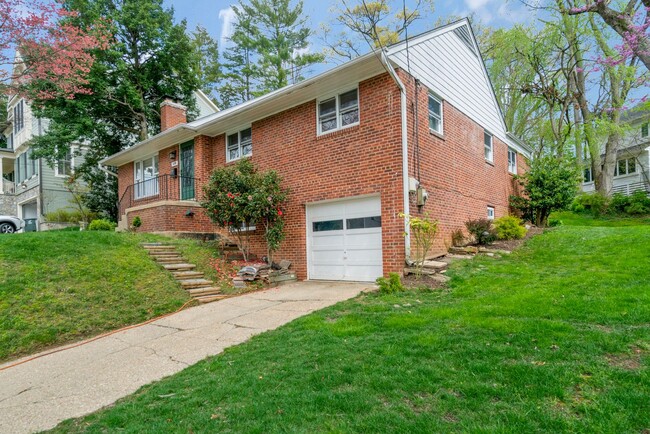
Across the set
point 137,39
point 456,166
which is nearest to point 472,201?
point 456,166

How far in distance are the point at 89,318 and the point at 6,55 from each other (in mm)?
7085

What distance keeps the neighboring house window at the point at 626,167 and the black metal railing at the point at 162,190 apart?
28272 mm

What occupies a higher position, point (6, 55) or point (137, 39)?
point (137, 39)

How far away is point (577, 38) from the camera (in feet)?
57.3

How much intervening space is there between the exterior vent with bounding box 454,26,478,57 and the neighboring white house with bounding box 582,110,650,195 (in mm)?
17452

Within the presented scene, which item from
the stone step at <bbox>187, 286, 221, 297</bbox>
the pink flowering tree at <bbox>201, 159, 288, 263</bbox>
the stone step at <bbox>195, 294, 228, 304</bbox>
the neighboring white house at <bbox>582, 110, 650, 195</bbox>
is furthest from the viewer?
the neighboring white house at <bbox>582, 110, 650, 195</bbox>

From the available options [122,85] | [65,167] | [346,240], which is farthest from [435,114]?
[65,167]

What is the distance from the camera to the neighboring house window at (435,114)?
972cm

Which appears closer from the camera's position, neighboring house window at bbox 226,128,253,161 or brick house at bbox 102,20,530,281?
brick house at bbox 102,20,530,281

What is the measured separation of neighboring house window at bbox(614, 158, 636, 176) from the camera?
25212mm

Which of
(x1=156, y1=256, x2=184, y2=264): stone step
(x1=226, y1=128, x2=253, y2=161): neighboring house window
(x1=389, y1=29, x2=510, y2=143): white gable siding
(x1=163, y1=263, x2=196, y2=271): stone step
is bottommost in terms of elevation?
(x1=163, y1=263, x2=196, y2=271): stone step

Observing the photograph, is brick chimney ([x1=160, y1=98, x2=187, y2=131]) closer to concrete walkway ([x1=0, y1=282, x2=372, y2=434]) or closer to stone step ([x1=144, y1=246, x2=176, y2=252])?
stone step ([x1=144, y1=246, x2=176, y2=252])

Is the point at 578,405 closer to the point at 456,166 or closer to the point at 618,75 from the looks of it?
the point at 456,166

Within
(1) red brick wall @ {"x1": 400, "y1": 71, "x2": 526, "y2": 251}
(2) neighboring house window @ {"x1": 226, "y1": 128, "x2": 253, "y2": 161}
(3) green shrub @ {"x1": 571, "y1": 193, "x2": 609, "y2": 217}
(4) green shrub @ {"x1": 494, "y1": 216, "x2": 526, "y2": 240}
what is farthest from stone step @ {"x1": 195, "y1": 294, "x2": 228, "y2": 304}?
(3) green shrub @ {"x1": 571, "y1": 193, "x2": 609, "y2": 217}
